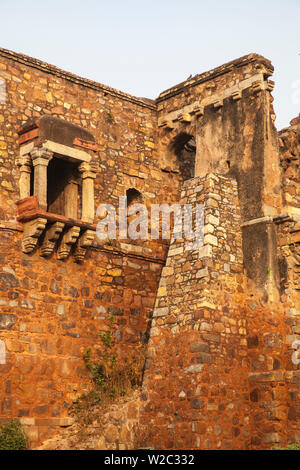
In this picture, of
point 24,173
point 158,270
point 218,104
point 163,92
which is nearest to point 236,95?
point 218,104

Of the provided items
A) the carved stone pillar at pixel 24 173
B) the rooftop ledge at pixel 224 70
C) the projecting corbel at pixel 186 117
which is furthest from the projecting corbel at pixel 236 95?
the carved stone pillar at pixel 24 173

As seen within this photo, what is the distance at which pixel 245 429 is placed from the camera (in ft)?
46.0

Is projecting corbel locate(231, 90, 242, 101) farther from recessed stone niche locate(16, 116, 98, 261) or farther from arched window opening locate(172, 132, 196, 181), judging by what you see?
recessed stone niche locate(16, 116, 98, 261)

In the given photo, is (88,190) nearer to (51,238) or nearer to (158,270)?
(51,238)

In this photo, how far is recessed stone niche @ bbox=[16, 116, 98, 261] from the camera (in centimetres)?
1459

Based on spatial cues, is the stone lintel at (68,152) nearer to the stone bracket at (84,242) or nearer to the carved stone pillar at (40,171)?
the carved stone pillar at (40,171)

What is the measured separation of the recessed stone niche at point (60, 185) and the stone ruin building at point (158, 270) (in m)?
0.03

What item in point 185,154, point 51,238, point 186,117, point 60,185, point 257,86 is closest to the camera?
point 51,238

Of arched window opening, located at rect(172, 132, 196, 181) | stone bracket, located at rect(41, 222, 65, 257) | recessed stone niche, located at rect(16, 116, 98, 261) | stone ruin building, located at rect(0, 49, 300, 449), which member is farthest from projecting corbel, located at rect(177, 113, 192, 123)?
stone bracket, located at rect(41, 222, 65, 257)

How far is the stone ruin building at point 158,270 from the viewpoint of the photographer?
13.9 meters

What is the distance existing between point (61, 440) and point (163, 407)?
1.79 m

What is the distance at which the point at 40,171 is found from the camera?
1473cm

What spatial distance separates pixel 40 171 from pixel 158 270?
352cm

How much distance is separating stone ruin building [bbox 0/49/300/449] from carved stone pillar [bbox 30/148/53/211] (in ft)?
0.10
